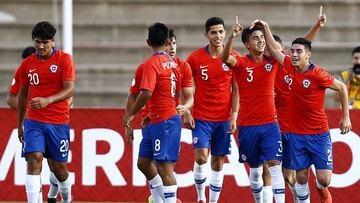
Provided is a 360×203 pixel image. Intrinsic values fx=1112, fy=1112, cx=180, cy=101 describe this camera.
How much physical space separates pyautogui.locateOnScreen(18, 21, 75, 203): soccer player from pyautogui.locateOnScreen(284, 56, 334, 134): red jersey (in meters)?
2.75

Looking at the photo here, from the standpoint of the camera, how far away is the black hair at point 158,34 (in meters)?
13.0

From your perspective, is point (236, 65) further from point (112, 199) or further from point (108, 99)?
point (108, 99)

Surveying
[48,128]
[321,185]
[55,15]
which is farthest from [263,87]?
[55,15]

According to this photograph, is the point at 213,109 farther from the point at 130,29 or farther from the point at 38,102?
the point at 130,29

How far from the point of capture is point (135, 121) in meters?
16.9

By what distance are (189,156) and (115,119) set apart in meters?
1.26

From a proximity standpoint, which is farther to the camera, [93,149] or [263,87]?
[93,149]

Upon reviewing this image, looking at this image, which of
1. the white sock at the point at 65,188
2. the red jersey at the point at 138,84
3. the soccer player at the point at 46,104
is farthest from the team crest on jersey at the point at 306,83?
the white sock at the point at 65,188

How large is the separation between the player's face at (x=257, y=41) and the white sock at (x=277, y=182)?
1.50 m

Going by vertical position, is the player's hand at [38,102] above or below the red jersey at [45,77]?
below

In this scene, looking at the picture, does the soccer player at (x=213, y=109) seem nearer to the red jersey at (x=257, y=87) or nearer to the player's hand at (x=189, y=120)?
the player's hand at (x=189, y=120)

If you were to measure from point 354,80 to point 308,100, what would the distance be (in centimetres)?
442

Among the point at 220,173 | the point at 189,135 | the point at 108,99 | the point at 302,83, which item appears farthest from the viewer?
the point at 108,99

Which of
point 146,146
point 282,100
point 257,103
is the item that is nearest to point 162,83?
point 146,146
